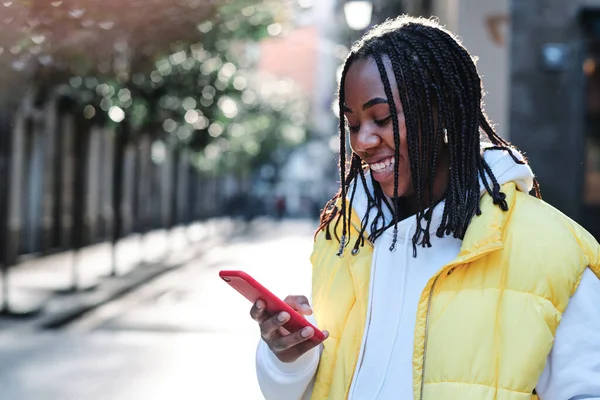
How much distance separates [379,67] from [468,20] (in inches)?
643

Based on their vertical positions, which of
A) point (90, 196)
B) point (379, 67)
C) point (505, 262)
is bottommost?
point (90, 196)

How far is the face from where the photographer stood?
Answer: 75.9 inches

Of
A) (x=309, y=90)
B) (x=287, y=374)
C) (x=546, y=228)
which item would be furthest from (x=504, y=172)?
(x=309, y=90)

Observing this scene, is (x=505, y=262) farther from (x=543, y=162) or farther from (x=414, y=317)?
(x=543, y=162)

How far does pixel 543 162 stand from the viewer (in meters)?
14.4

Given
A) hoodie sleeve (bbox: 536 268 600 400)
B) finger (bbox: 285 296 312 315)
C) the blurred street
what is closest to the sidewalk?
the blurred street

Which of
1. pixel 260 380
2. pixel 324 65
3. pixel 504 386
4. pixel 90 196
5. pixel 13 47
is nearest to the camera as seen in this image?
pixel 504 386

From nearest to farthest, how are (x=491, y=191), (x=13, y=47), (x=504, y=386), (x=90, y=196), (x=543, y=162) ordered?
(x=504, y=386), (x=491, y=191), (x=13, y=47), (x=543, y=162), (x=90, y=196)

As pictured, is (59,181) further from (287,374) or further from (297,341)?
(297,341)

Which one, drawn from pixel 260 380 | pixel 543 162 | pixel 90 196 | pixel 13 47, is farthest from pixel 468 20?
pixel 260 380

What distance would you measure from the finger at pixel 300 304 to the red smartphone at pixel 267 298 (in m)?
0.08

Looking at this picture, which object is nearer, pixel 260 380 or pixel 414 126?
pixel 414 126

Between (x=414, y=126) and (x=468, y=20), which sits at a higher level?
(x=468, y=20)

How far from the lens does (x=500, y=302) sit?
1782 millimetres
